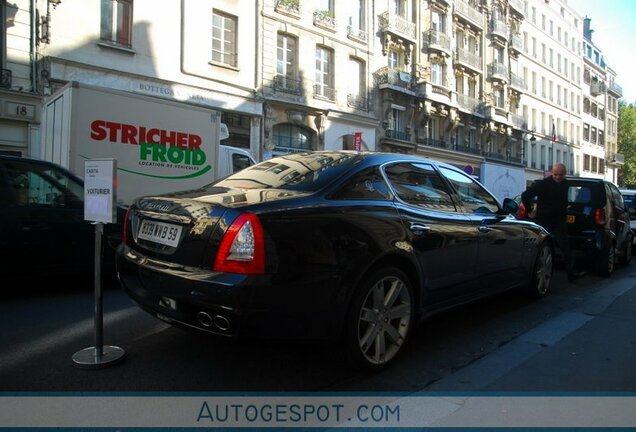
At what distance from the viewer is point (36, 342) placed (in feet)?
13.0

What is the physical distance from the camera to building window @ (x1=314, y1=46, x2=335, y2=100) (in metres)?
22.7

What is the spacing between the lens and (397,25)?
26.5 metres

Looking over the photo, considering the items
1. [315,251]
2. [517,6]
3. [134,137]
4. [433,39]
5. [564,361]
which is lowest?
[564,361]

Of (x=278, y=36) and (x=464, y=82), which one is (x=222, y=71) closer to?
(x=278, y=36)

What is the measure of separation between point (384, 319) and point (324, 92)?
20.5 meters

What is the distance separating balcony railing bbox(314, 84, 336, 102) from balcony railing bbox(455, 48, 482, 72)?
519 inches

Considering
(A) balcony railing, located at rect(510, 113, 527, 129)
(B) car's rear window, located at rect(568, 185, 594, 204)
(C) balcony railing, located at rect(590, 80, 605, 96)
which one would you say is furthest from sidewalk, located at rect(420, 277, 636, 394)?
(C) balcony railing, located at rect(590, 80, 605, 96)

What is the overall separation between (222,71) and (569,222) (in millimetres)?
14416

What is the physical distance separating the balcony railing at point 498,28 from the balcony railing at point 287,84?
2154cm

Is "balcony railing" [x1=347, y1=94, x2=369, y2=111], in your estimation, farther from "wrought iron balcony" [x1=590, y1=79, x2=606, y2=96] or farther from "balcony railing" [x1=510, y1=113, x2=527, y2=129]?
"wrought iron balcony" [x1=590, y1=79, x2=606, y2=96]

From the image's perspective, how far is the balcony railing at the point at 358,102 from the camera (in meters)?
24.1

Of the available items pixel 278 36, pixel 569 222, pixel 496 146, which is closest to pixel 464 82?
pixel 496 146

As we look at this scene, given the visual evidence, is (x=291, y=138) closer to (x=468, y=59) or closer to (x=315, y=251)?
(x=468, y=59)

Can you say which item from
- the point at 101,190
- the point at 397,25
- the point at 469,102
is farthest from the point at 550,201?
the point at 469,102
